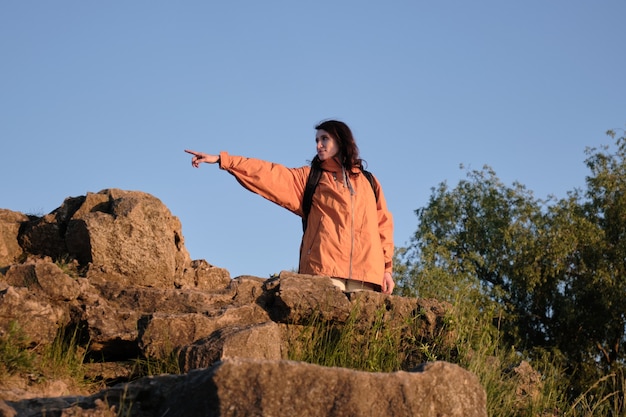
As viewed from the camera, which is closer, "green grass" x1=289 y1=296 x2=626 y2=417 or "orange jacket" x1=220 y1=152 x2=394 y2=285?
"green grass" x1=289 y1=296 x2=626 y2=417

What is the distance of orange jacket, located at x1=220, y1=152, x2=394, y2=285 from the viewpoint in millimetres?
8906

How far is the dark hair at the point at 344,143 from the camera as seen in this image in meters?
9.29

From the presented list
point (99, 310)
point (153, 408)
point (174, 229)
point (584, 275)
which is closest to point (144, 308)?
point (99, 310)

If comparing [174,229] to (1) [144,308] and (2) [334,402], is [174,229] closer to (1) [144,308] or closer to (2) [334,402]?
(1) [144,308]

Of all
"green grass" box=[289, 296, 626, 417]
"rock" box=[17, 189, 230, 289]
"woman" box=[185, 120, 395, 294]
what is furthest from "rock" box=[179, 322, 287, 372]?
"rock" box=[17, 189, 230, 289]

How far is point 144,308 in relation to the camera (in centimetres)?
758

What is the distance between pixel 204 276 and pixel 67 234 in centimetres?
151

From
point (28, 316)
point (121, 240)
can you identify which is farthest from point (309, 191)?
point (28, 316)

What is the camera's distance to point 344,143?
9352mm

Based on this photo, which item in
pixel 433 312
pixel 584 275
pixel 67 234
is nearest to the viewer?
pixel 433 312

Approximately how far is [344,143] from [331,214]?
81cm

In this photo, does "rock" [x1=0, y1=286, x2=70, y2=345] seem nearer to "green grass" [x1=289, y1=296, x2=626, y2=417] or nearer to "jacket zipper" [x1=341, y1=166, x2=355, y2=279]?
"green grass" [x1=289, y1=296, x2=626, y2=417]

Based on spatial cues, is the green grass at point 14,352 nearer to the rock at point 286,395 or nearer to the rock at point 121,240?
the rock at point 286,395

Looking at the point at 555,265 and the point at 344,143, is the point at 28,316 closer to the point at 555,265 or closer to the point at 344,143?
the point at 344,143
